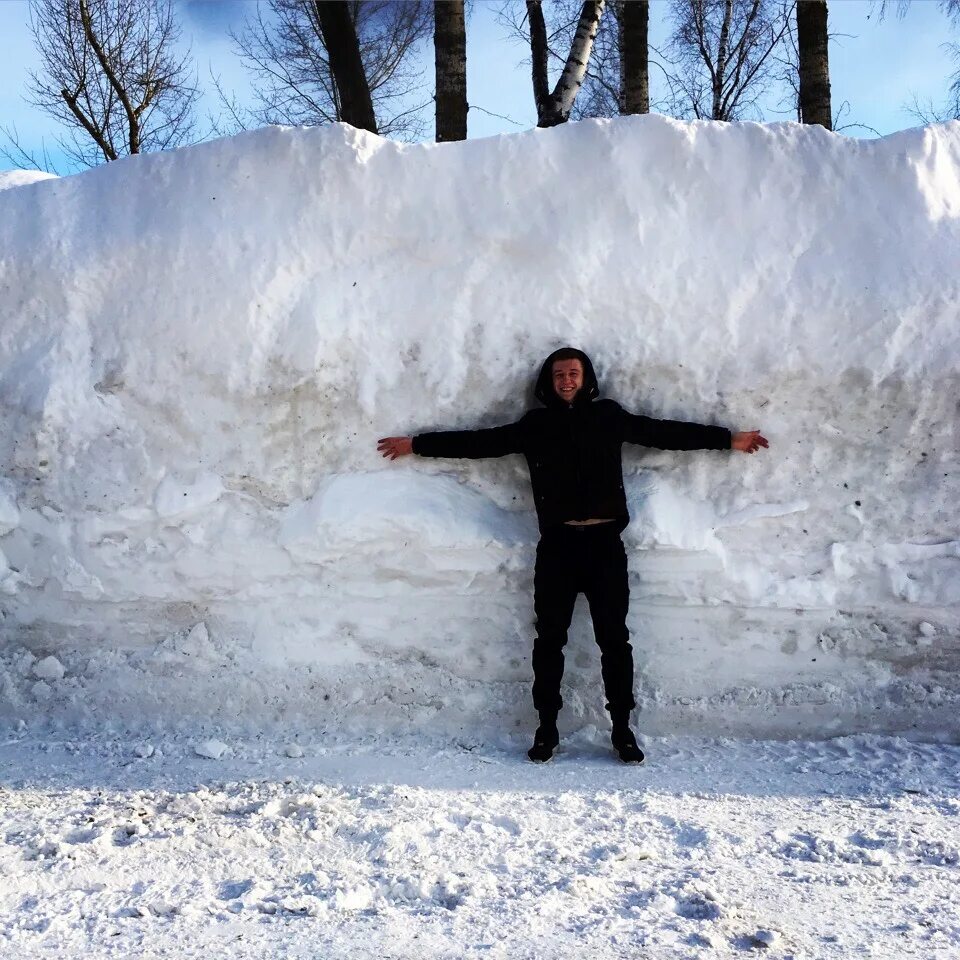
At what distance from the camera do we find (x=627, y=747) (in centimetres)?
360

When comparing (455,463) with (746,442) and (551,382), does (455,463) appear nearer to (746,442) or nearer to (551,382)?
(551,382)

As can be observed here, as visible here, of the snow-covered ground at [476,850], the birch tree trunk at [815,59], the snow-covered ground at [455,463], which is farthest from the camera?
the birch tree trunk at [815,59]

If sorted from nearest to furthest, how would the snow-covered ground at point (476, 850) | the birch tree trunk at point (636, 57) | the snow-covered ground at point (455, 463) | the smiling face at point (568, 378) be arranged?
the snow-covered ground at point (476, 850), the smiling face at point (568, 378), the snow-covered ground at point (455, 463), the birch tree trunk at point (636, 57)

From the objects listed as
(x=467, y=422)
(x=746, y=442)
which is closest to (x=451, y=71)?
(x=467, y=422)

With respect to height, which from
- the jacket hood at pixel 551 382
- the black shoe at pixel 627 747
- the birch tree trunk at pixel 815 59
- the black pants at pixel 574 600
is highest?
the birch tree trunk at pixel 815 59

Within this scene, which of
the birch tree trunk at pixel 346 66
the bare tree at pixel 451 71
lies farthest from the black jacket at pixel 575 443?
the birch tree trunk at pixel 346 66

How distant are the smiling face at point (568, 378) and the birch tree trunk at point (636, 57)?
3.82m

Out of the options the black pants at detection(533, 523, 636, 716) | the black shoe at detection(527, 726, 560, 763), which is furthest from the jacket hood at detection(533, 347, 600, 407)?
the black shoe at detection(527, 726, 560, 763)

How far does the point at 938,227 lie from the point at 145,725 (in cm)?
415

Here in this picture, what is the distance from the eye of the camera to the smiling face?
147 inches

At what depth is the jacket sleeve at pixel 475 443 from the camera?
3781 millimetres

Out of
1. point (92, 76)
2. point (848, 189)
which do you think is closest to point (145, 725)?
point (848, 189)

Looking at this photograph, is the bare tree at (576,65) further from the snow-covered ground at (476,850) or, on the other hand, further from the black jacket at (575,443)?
the snow-covered ground at (476,850)

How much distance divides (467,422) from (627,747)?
1.57m
